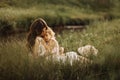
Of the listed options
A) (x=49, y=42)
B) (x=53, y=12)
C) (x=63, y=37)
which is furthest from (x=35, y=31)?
(x=53, y=12)

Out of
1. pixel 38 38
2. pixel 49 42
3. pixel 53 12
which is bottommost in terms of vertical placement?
pixel 53 12

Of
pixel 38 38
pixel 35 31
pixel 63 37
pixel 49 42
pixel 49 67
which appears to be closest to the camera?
pixel 49 67

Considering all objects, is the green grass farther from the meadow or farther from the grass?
the grass

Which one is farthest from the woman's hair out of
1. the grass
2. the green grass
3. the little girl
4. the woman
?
the green grass

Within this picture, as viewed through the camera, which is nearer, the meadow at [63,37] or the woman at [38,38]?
the meadow at [63,37]

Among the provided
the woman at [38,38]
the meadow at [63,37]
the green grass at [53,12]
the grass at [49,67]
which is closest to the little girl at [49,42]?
the woman at [38,38]

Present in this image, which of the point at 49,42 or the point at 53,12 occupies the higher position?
the point at 49,42

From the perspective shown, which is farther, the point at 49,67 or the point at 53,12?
the point at 53,12

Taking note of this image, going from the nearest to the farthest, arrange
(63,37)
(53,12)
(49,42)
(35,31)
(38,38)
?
(38,38) → (35,31) → (49,42) → (63,37) → (53,12)

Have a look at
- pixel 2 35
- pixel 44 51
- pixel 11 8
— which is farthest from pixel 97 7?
pixel 44 51

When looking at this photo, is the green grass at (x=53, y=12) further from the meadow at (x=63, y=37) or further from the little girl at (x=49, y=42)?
the little girl at (x=49, y=42)

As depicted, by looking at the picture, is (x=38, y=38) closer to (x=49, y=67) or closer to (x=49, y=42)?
(x=49, y=42)

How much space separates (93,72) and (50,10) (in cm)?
999

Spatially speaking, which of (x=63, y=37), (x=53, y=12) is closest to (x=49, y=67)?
(x=63, y=37)
